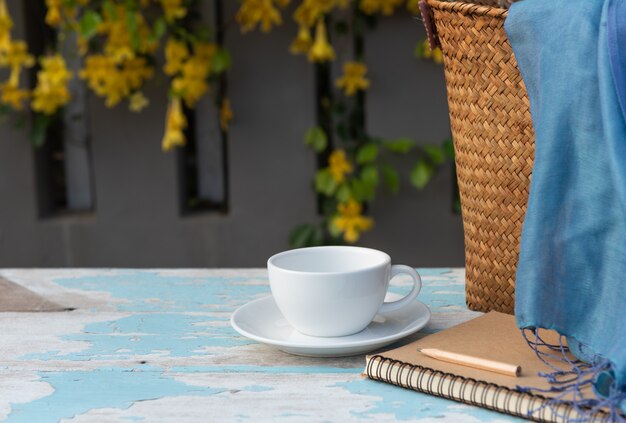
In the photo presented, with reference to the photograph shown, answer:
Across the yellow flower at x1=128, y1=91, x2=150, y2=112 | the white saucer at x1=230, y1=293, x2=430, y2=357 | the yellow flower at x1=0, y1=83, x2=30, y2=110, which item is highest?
the yellow flower at x1=0, y1=83, x2=30, y2=110

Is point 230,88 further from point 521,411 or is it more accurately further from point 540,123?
point 521,411

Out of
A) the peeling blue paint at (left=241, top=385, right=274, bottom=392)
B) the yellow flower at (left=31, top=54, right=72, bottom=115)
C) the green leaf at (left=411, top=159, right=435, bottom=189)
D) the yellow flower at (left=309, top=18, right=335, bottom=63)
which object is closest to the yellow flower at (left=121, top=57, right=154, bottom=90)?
the yellow flower at (left=31, top=54, right=72, bottom=115)

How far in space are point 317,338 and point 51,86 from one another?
47.1 inches

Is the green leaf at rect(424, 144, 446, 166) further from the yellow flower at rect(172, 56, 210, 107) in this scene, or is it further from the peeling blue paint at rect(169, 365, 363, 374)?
the peeling blue paint at rect(169, 365, 363, 374)

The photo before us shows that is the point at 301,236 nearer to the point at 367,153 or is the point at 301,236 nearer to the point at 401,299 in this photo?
the point at 367,153

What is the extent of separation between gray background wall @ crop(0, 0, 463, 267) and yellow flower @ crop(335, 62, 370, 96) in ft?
0.10

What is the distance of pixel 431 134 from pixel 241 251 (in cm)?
45

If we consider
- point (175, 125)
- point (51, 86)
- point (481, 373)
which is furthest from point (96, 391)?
point (51, 86)

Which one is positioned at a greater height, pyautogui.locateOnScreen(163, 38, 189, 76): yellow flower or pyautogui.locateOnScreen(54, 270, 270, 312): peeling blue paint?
pyautogui.locateOnScreen(163, 38, 189, 76): yellow flower

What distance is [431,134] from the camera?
1813 millimetres

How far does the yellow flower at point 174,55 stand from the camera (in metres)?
1.82

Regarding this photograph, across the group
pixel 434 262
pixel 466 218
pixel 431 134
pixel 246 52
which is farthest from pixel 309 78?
pixel 466 218

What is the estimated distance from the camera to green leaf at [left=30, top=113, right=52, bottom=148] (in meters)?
1.89

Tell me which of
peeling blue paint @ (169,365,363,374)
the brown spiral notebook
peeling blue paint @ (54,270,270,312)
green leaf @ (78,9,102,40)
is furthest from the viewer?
green leaf @ (78,9,102,40)
